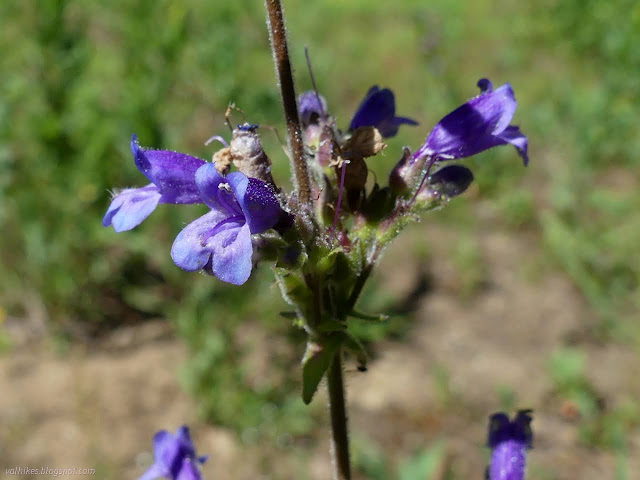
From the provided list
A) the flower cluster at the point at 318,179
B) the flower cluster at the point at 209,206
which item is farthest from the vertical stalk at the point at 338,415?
the flower cluster at the point at 209,206

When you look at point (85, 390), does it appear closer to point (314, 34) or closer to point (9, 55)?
point (9, 55)

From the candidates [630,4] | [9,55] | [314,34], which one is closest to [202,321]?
[9,55]

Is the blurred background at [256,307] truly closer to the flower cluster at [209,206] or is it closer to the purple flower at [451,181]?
the purple flower at [451,181]

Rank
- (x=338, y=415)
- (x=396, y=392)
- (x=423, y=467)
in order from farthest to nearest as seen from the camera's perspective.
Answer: (x=396, y=392)
(x=423, y=467)
(x=338, y=415)

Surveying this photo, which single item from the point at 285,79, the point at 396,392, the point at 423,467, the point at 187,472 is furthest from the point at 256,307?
the point at 285,79

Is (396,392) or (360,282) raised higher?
(396,392)

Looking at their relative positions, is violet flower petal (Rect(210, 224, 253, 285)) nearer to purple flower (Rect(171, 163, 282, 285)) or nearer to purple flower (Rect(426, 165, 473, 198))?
purple flower (Rect(171, 163, 282, 285))

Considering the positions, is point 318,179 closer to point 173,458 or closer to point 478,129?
point 478,129
